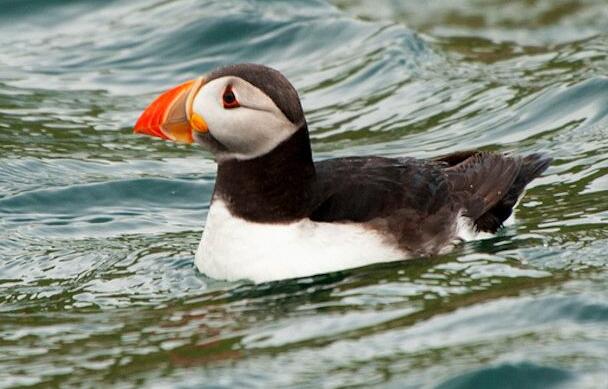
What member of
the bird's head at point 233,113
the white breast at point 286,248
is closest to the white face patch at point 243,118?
the bird's head at point 233,113

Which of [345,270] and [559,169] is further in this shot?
[559,169]

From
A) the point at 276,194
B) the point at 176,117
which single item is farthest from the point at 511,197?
the point at 176,117

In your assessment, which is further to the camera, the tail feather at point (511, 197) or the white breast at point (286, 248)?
the tail feather at point (511, 197)

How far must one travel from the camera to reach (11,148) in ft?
36.8

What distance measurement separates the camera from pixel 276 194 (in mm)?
7680

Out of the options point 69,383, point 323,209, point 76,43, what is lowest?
point 69,383

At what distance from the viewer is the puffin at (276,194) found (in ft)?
24.8

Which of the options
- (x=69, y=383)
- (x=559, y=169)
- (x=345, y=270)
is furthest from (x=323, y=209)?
(x=559, y=169)

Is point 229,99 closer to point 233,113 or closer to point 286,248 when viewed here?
point 233,113

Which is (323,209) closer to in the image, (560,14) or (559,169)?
(559,169)

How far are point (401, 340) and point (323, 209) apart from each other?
4.01ft

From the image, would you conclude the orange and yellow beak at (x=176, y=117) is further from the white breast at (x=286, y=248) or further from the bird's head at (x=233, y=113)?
the white breast at (x=286, y=248)

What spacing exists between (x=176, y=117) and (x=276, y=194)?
2.02 ft

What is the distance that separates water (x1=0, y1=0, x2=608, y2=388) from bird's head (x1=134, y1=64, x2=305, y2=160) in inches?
27.8
